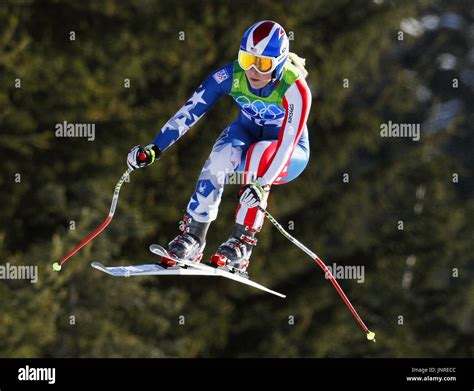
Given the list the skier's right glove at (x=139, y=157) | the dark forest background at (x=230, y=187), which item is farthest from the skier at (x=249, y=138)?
the dark forest background at (x=230, y=187)

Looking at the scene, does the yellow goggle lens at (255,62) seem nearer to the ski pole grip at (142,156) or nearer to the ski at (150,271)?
the ski pole grip at (142,156)

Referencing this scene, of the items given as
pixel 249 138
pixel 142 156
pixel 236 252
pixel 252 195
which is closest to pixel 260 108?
pixel 249 138

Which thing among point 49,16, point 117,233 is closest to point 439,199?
point 117,233

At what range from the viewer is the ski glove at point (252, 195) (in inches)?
338

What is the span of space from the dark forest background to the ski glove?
1043cm

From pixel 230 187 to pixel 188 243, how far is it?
39.9ft

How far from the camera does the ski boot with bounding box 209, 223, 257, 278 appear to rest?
8914 millimetres

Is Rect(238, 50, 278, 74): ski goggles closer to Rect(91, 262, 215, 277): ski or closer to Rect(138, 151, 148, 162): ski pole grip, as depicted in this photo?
Rect(138, 151, 148, 162): ski pole grip

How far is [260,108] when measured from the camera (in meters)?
8.97

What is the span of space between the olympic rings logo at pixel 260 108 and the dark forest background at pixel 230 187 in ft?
33.2

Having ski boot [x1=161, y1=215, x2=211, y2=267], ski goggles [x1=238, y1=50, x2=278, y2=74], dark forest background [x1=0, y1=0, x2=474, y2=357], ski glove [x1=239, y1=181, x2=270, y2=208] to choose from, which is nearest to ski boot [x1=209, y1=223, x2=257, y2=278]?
ski boot [x1=161, y1=215, x2=211, y2=267]

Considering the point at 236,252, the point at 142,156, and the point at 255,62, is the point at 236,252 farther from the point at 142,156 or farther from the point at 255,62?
the point at 255,62

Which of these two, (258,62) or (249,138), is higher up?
(258,62)
